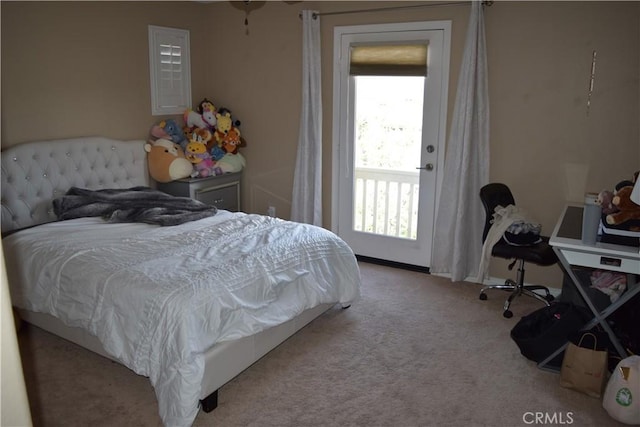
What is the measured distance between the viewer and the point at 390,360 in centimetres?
309

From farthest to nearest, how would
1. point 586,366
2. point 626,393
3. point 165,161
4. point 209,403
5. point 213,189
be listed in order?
1. point 213,189
2. point 165,161
3. point 586,366
4. point 209,403
5. point 626,393

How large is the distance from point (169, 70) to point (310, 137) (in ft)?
5.00

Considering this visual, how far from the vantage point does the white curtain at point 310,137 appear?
15.3 feet

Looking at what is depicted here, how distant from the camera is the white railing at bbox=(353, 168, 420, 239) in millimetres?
4586

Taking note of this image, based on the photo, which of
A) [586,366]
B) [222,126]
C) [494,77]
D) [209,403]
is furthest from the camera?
[222,126]

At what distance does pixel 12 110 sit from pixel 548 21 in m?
4.00

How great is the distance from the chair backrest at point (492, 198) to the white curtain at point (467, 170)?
196 mm

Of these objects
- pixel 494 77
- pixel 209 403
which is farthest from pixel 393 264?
pixel 209 403

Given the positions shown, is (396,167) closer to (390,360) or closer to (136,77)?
(390,360)

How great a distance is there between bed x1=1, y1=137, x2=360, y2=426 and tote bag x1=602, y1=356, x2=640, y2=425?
5.39 feet

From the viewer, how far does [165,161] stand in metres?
4.64

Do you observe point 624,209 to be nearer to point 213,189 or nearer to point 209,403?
point 209,403

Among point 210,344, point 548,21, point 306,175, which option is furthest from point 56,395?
point 548,21

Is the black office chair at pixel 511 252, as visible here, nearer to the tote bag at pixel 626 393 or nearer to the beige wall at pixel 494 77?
the beige wall at pixel 494 77
